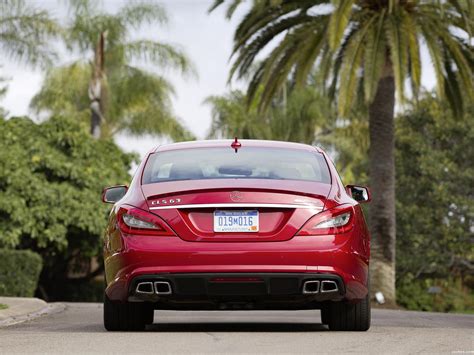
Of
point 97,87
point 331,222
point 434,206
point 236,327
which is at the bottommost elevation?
point 434,206

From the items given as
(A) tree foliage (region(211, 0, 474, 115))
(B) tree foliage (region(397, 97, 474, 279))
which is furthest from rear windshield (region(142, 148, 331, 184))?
(B) tree foliage (region(397, 97, 474, 279))

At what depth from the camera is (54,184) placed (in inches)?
1316

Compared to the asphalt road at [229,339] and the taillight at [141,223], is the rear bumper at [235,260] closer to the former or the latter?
the taillight at [141,223]

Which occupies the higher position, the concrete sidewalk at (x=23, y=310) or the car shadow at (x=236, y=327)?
the car shadow at (x=236, y=327)

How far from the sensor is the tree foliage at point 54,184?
32.2m

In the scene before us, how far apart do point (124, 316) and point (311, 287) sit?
1.78 metres

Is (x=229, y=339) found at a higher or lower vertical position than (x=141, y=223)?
lower

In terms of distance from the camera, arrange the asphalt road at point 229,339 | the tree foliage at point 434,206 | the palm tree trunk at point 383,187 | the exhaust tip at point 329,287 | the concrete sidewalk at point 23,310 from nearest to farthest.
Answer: the asphalt road at point 229,339, the exhaust tip at point 329,287, the concrete sidewalk at point 23,310, the palm tree trunk at point 383,187, the tree foliage at point 434,206

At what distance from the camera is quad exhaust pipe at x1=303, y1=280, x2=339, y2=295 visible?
9141 millimetres

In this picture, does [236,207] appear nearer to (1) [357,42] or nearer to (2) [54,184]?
(1) [357,42]

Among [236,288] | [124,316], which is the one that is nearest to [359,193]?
[236,288]

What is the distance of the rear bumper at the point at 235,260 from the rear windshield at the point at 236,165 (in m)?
0.71

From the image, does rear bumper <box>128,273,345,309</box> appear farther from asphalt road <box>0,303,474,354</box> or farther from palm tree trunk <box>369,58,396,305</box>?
palm tree trunk <box>369,58,396,305</box>

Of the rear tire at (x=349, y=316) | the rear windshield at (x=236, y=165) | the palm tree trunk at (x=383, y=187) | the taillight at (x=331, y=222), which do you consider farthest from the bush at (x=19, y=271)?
the taillight at (x=331, y=222)
